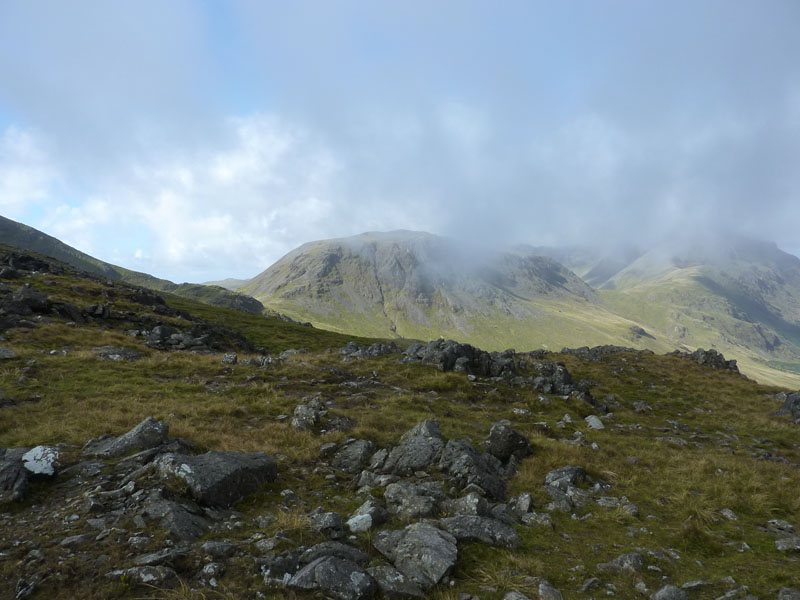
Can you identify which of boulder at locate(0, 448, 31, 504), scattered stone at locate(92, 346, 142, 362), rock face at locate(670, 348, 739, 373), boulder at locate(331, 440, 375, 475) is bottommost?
boulder at locate(331, 440, 375, 475)

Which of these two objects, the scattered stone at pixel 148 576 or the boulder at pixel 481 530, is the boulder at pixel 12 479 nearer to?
the scattered stone at pixel 148 576

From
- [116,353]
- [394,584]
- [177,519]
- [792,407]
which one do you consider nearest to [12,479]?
[177,519]

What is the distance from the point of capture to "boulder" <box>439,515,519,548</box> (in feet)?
25.7

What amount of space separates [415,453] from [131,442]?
8496 mm

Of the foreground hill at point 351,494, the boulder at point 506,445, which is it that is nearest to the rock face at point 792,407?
the foreground hill at point 351,494

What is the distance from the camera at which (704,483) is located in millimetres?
12258

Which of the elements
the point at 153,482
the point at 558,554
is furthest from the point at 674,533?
the point at 153,482

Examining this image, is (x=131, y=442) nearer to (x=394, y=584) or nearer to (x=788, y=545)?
(x=394, y=584)

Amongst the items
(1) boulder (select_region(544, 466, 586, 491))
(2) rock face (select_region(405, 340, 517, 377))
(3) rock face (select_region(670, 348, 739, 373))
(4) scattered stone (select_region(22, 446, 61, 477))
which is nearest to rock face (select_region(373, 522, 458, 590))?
(1) boulder (select_region(544, 466, 586, 491))

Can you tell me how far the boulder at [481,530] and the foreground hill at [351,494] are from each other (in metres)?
0.05

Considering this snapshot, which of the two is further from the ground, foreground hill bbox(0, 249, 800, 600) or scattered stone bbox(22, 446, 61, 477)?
scattered stone bbox(22, 446, 61, 477)

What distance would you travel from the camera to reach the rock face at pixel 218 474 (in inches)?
336

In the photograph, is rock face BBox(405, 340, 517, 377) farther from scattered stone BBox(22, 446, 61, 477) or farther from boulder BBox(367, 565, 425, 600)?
scattered stone BBox(22, 446, 61, 477)

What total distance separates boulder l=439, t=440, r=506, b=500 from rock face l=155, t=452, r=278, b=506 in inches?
206
